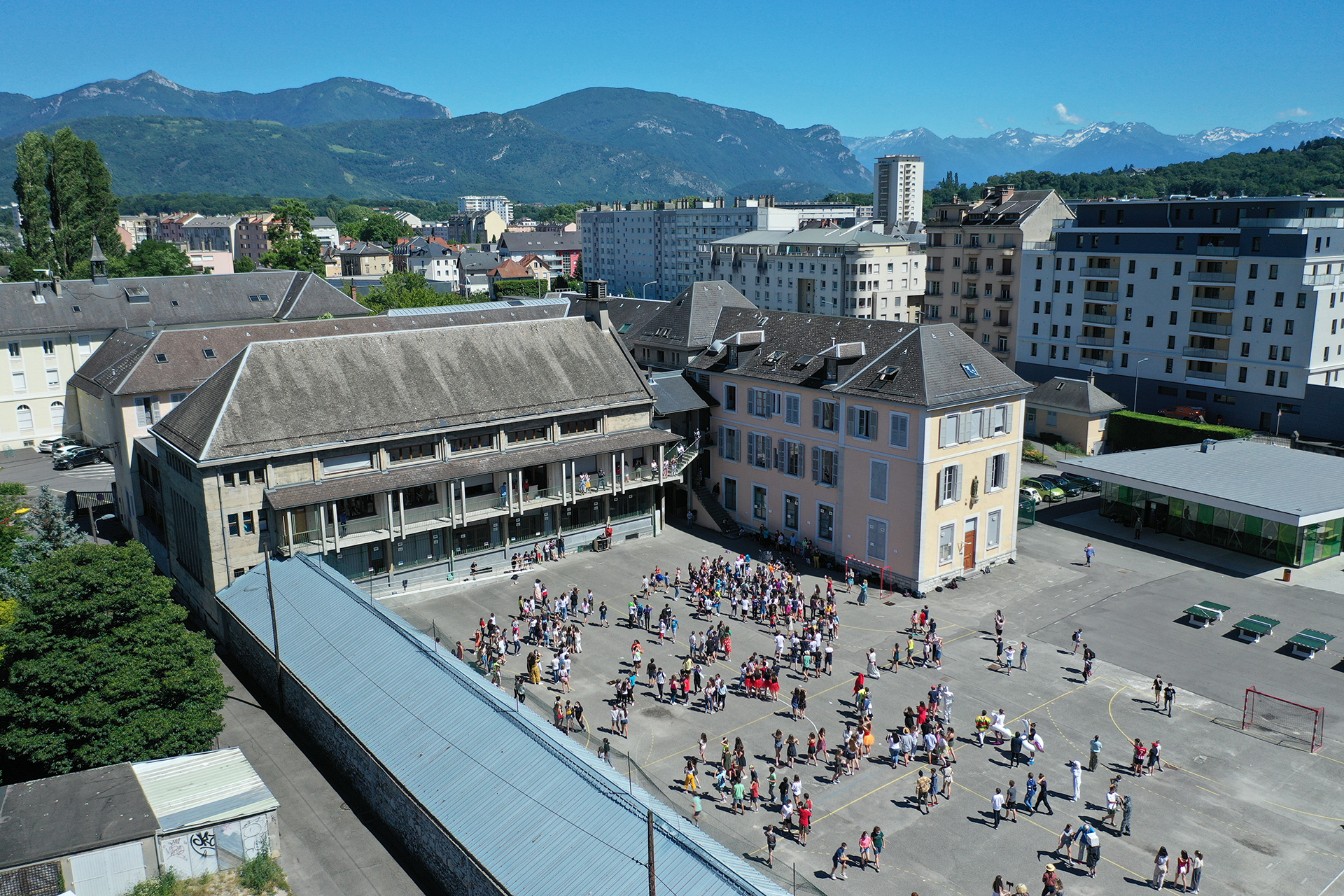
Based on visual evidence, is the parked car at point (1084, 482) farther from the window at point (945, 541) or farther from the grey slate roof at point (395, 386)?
the grey slate roof at point (395, 386)

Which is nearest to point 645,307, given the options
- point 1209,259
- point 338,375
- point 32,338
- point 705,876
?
point 338,375

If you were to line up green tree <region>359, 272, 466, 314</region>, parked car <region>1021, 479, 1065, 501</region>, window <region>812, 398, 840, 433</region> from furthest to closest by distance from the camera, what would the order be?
green tree <region>359, 272, 466, 314</region>, parked car <region>1021, 479, 1065, 501</region>, window <region>812, 398, 840, 433</region>

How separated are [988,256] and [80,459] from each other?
276ft

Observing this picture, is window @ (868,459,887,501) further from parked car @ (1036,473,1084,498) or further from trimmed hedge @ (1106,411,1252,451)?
trimmed hedge @ (1106,411,1252,451)

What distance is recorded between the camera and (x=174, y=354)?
65.6 meters

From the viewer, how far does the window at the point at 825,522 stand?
52.6 m

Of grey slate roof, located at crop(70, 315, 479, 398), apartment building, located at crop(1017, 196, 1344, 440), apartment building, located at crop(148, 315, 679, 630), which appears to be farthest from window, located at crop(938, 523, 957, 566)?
apartment building, located at crop(1017, 196, 1344, 440)

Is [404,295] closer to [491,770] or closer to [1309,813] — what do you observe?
[491,770]

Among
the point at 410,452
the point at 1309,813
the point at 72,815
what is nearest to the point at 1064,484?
the point at 1309,813

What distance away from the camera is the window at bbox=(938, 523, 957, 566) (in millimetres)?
48938

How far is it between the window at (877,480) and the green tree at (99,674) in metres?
32.1

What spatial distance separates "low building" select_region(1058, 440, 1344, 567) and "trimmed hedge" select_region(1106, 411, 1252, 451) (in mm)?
7864

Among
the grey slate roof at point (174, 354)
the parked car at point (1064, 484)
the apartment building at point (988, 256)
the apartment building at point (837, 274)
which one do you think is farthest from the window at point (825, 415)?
the apartment building at point (837, 274)

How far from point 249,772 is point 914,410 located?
109 feet
